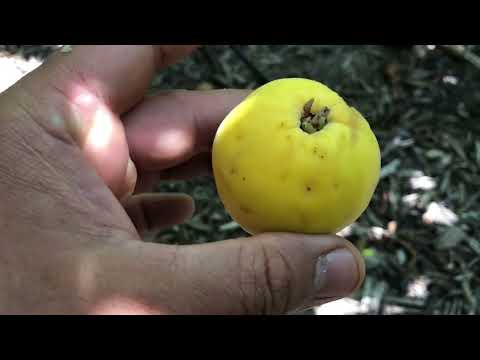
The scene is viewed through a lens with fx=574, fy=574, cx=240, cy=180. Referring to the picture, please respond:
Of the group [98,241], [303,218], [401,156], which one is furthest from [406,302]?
[98,241]

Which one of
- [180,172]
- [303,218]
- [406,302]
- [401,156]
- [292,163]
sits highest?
[292,163]

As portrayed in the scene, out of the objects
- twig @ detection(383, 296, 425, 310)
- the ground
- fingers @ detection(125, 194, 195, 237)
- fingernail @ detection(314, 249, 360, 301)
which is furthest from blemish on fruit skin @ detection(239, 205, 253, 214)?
twig @ detection(383, 296, 425, 310)

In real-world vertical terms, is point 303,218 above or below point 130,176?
above

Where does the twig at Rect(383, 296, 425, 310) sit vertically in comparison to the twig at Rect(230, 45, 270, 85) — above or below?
below

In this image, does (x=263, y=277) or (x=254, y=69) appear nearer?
(x=263, y=277)

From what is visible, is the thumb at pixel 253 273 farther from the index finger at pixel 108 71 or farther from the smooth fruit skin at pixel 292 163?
the index finger at pixel 108 71

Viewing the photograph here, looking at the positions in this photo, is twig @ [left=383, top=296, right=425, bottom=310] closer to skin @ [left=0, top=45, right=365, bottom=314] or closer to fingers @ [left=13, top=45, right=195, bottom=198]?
skin @ [left=0, top=45, right=365, bottom=314]

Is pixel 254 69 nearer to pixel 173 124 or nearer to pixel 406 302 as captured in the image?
pixel 173 124
